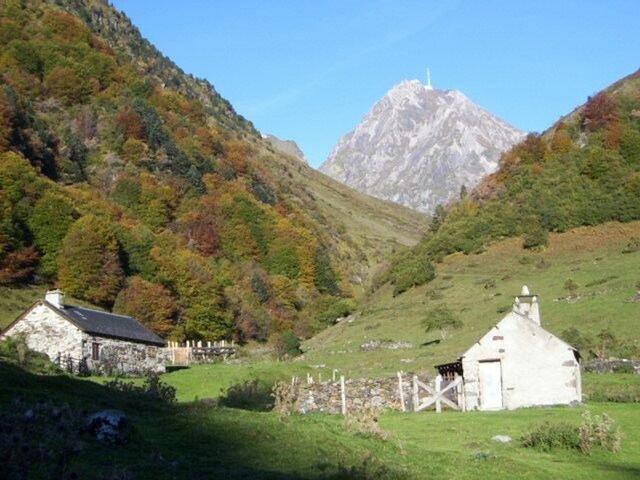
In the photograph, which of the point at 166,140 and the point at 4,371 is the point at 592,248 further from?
the point at 166,140

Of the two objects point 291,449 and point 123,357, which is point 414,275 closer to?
point 123,357

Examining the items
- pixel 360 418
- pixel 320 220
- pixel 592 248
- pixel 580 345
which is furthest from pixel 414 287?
pixel 320 220

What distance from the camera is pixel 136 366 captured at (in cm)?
5112

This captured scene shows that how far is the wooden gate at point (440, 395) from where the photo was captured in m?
35.2

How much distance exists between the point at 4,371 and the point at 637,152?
8759cm

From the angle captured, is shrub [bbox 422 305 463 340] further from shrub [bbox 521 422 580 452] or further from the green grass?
shrub [bbox 521 422 580 452]

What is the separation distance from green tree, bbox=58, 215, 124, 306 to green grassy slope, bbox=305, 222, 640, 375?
20.8 m

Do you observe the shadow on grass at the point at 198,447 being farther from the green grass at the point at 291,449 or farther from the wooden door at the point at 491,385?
the wooden door at the point at 491,385

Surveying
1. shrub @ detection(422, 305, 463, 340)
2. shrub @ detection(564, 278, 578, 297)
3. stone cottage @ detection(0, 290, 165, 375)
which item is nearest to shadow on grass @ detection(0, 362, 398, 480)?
stone cottage @ detection(0, 290, 165, 375)

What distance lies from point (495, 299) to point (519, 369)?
33477mm

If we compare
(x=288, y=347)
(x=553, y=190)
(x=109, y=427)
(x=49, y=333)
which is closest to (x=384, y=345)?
(x=288, y=347)

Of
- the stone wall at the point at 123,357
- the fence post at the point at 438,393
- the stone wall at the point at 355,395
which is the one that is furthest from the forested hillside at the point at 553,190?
the fence post at the point at 438,393

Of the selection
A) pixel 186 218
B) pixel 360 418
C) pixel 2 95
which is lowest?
pixel 360 418

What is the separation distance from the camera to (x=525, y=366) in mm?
35469
